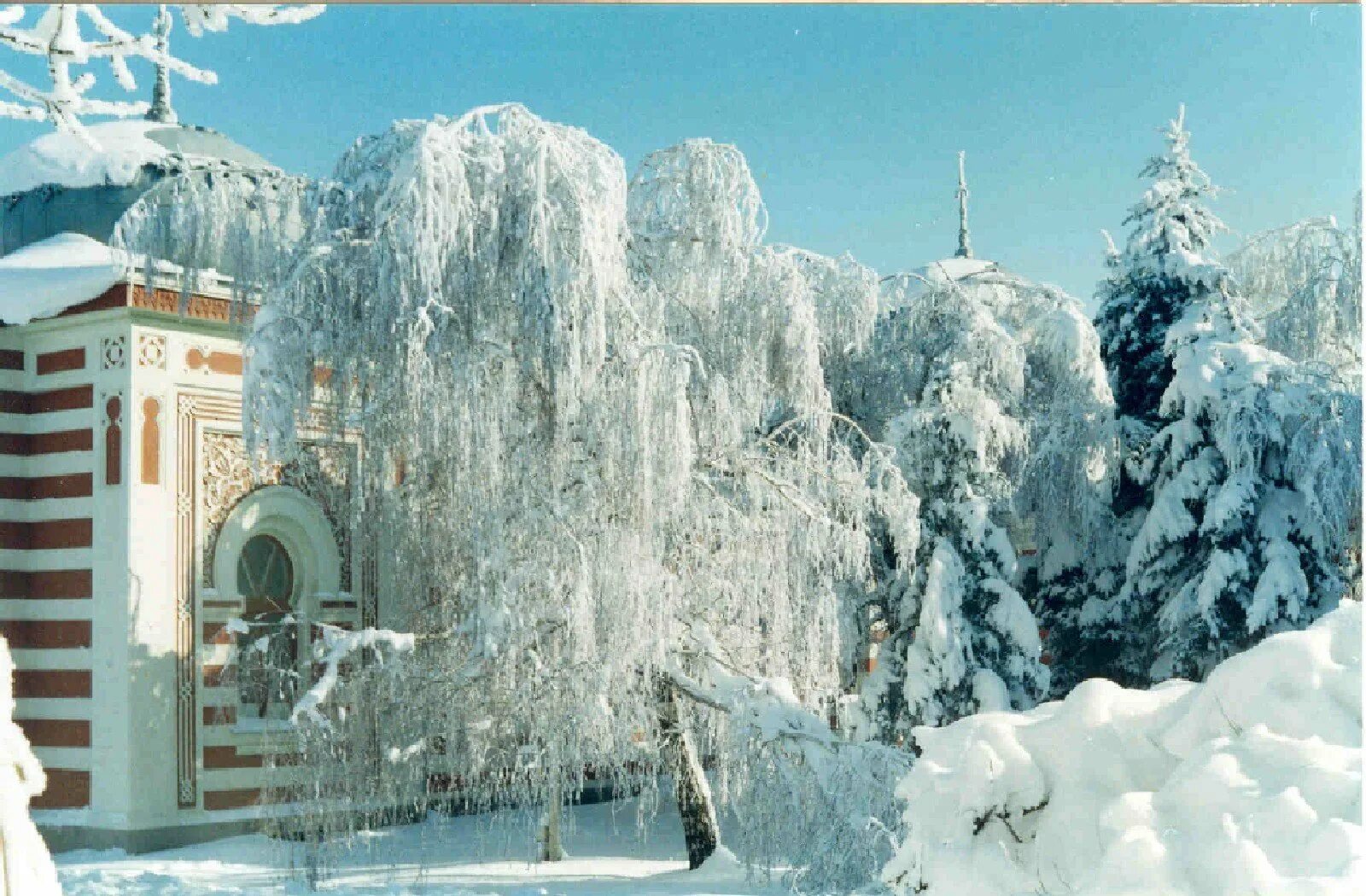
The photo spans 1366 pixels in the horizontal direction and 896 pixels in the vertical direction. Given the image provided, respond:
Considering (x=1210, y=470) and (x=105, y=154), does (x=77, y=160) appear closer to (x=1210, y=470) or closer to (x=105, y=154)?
(x=105, y=154)

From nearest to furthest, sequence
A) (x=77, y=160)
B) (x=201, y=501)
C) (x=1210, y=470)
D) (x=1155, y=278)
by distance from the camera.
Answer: (x=201, y=501) → (x=77, y=160) → (x=1210, y=470) → (x=1155, y=278)

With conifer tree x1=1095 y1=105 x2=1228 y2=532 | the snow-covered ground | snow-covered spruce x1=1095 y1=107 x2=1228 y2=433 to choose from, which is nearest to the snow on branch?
the snow-covered ground

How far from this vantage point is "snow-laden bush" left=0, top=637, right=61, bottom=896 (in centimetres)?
378

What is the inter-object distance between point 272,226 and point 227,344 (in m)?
1.10

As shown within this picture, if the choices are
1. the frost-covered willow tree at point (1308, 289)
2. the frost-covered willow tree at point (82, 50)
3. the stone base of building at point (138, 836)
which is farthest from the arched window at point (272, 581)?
the frost-covered willow tree at point (1308, 289)

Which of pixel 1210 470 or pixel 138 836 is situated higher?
pixel 1210 470

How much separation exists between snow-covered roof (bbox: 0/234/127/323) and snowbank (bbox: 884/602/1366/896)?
210 inches

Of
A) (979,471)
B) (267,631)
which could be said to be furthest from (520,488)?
(979,471)

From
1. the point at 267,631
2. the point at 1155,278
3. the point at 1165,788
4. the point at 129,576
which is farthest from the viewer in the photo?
the point at 1155,278

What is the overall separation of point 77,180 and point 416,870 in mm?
3977

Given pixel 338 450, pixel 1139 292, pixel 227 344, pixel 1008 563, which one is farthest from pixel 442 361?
pixel 1139 292

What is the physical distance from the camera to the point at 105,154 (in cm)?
784

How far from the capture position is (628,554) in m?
6.73

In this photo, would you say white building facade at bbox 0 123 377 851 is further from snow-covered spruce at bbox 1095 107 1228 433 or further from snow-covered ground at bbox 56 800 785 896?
snow-covered spruce at bbox 1095 107 1228 433
